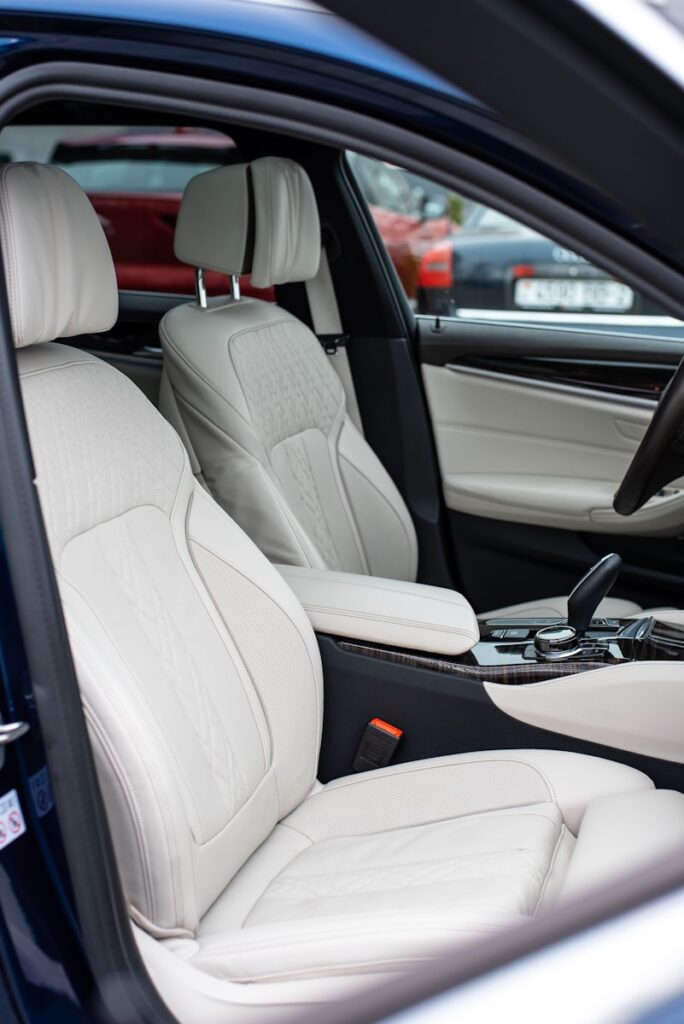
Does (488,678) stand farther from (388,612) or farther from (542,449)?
(542,449)

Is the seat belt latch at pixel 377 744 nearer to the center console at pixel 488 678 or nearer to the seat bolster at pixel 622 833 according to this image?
the center console at pixel 488 678

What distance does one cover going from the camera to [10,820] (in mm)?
1124

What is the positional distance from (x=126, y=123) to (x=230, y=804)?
6.33 feet

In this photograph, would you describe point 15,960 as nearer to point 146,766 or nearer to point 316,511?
point 146,766

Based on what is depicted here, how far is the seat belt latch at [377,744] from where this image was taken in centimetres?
182

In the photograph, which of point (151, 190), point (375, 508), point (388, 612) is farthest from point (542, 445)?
point (151, 190)

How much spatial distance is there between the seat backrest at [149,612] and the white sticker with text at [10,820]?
143 mm

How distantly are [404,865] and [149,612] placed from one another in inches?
18.9

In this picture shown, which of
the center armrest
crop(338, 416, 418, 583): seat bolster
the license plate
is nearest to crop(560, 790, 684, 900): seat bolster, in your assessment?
the center armrest

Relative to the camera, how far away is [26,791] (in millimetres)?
1136

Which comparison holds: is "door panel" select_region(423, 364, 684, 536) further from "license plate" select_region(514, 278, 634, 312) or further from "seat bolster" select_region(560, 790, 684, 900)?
"license plate" select_region(514, 278, 634, 312)

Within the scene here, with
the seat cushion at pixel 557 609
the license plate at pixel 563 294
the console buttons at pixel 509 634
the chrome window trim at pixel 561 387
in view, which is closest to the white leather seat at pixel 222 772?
the console buttons at pixel 509 634

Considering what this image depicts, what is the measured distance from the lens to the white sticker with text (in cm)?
111

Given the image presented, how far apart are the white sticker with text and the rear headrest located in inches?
21.2
